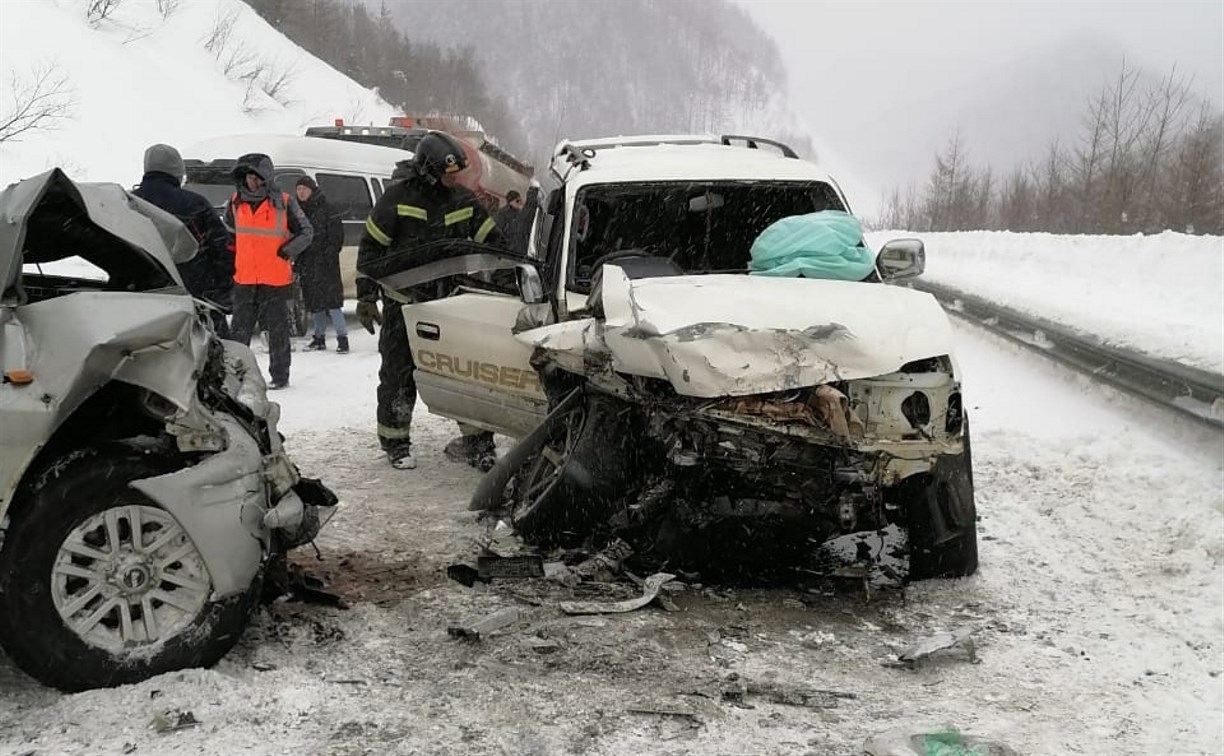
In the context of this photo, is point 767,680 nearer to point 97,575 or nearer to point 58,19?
point 97,575

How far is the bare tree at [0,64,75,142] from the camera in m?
18.1

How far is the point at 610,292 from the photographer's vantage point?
3.93 meters

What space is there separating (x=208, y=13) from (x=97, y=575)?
3641 centimetres

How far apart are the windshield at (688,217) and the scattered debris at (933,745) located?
285 centimetres

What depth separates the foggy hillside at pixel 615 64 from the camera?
81.8 meters

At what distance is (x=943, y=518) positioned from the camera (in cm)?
420

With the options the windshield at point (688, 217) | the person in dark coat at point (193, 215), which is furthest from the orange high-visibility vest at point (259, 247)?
the windshield at point (688, 217)

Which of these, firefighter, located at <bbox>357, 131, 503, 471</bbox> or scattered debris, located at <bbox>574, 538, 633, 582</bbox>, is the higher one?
firefighter, located at <bbox>357, 131, 503, 471</bbox>

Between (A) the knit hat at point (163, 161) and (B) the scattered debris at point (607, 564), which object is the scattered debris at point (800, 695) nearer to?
(B) the scattered debris at point (607, 564)

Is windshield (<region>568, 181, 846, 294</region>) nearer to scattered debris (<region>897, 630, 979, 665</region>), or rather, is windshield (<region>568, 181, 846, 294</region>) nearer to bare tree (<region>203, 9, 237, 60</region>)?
scattered debris (<region>897, 630, 979, 665</region>)

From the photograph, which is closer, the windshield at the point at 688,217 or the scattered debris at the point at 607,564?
the scattered debris at the point at 607,564

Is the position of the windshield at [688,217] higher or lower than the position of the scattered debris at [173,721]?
higher

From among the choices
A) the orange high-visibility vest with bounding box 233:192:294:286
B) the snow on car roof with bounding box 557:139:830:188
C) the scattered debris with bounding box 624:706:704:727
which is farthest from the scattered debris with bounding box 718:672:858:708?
the orange high-visibility vest with bounding box 233:192:294:286

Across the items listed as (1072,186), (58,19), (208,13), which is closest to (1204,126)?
(1072,186)
